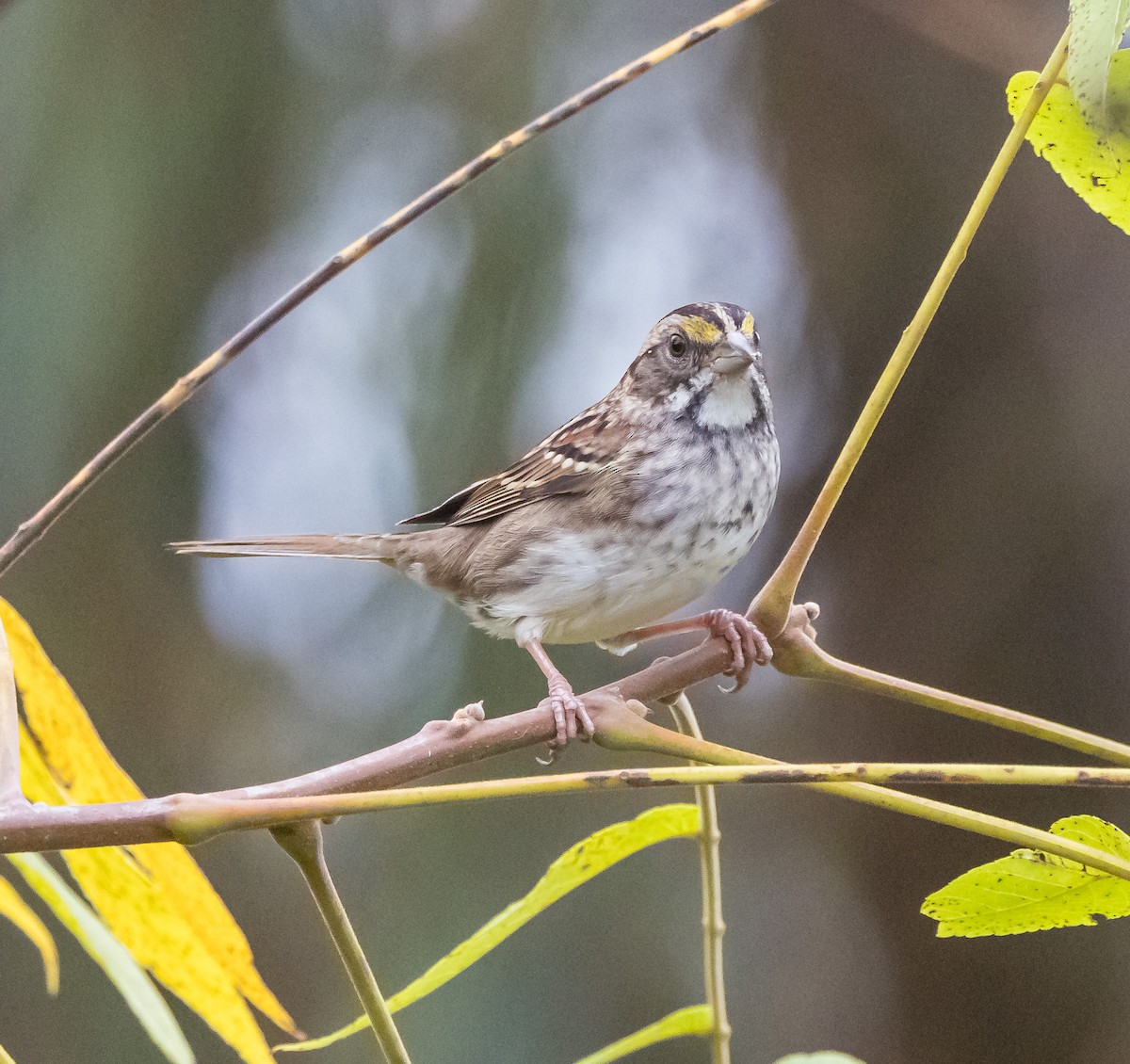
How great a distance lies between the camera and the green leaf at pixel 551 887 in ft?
2.51

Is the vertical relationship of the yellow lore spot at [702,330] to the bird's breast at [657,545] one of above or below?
above

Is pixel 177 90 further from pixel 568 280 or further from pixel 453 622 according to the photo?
pixel 453 622

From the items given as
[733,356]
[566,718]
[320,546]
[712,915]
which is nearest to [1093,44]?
[566,718]

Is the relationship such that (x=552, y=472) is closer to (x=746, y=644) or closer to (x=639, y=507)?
(x=639, y=507)

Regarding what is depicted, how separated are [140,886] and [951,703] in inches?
19.6

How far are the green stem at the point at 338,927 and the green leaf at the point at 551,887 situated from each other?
0.04 meters

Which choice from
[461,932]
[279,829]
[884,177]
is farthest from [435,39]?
[279,829]

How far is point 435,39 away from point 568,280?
0.98 m

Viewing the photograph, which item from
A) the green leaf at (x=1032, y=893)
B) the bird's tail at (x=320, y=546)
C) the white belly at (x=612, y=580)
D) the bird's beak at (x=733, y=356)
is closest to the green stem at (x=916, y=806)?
the green leaf at (x=1032, y=893)

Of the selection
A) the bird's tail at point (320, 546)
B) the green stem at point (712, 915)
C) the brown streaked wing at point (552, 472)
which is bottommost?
the green stem at point (712, 915)

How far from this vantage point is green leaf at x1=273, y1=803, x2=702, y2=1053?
76 centimetres

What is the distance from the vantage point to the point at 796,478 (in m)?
2.92

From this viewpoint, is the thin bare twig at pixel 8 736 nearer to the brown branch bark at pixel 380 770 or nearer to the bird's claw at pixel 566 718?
the brown branch bark at pixel 380 770

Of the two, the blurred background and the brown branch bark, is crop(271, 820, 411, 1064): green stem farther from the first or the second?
the blurred background
